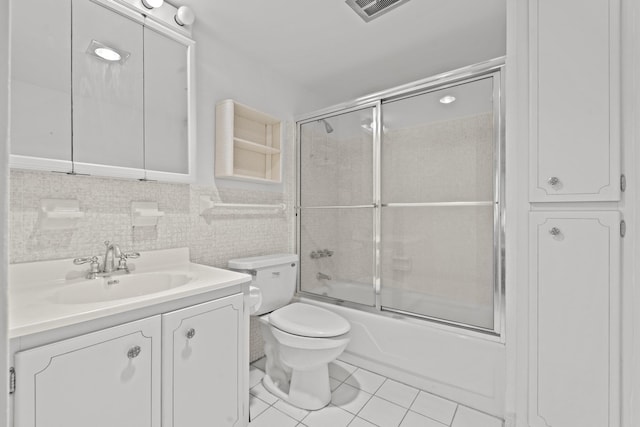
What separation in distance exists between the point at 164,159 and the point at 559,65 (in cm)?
179

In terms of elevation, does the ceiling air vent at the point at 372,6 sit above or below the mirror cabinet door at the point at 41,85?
above

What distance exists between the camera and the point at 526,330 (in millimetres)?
1109

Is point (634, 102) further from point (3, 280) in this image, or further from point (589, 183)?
point (3, 280)

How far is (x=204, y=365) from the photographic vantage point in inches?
46.7

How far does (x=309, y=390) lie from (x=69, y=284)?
4.15ft

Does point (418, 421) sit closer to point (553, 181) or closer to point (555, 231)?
point (555, 231)

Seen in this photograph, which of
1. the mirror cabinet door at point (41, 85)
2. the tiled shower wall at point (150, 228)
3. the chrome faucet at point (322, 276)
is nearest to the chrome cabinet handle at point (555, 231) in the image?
the chrome faucet at point (322, 276)

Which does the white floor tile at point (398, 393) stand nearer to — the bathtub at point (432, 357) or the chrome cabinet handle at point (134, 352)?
the bathtub at point (432, 357)

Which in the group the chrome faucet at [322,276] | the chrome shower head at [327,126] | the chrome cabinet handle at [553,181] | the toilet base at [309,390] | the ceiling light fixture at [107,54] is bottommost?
the toilet base at [309,390]

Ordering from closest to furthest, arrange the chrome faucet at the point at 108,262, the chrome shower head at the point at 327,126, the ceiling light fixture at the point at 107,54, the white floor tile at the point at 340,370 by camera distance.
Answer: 1. the chrome faucet at the point at 108,262
2. the ceiling light fixture at the point at 107,54
3. the white floor tile at the point at 340,370
4. the chrome shower head at the point at 327,126

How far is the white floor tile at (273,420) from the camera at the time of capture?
4.86 ft

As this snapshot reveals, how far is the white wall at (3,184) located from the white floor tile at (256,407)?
63.8 inches

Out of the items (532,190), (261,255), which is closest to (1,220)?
(532,190)

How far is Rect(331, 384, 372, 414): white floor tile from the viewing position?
5.32ft
